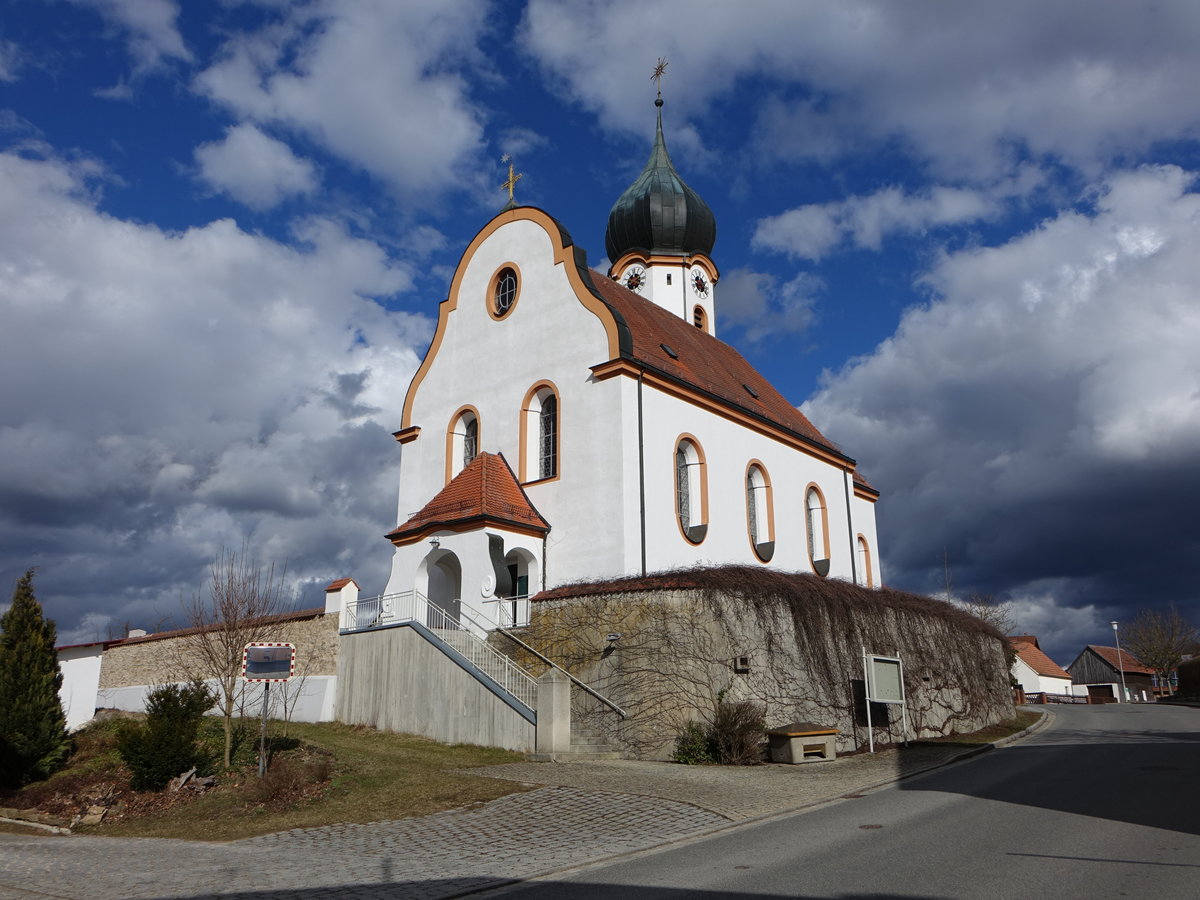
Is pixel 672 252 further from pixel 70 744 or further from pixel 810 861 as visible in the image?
pixel 810 861

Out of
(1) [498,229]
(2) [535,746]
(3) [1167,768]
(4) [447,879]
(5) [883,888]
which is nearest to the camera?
(5) [883,888]

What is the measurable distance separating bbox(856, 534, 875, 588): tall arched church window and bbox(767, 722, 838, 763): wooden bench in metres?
17.4

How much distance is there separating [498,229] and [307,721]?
1394cm

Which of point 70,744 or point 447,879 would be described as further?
point 70,744

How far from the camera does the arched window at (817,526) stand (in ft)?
97.1

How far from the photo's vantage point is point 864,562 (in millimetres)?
34625

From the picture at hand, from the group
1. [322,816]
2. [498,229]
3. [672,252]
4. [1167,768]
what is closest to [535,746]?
[322,816]

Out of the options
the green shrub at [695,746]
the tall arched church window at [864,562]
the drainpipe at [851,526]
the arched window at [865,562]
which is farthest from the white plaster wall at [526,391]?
the arched window at [865,562]

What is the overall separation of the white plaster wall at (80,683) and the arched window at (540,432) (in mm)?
10477

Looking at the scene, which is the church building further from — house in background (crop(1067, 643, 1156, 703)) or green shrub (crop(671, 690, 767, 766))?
house in background (crop(1067, 643, 1156, 703))

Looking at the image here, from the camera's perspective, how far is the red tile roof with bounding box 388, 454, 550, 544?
837 inches

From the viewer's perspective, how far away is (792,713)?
1838cm

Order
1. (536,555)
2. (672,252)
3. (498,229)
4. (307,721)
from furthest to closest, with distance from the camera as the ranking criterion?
1. (672,252)
2. (498,229)
3. (536,555)
4. (307,721)

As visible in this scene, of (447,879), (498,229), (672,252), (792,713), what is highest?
(672,252)
